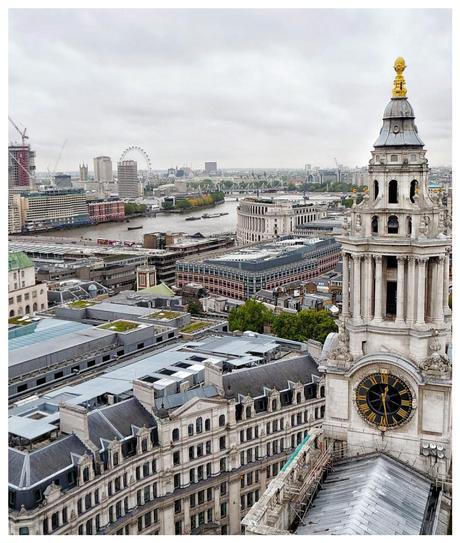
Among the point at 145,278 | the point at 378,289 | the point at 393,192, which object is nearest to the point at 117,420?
the point at 378,289

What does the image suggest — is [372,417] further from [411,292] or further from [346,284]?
[346,284]

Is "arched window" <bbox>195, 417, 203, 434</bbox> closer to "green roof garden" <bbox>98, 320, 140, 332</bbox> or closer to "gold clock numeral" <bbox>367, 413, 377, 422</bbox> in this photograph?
"gold clock numeral" <bbox>367, 413, 377, 422</bbox>

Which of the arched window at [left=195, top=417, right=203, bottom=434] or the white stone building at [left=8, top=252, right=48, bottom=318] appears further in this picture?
the white stone building at [left=8, top=252, right=48, bottom=318]

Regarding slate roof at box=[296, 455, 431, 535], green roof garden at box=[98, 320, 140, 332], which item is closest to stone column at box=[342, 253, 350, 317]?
slate roof at box=[296, 455, 431, 535]

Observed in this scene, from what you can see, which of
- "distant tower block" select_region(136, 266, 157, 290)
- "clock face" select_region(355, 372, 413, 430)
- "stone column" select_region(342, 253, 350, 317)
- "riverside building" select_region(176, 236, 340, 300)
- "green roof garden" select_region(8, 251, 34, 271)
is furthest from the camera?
"distant tower block" select_region(136, 266, 157, 290)

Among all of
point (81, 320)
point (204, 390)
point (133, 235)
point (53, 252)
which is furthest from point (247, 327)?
point (133, 235)

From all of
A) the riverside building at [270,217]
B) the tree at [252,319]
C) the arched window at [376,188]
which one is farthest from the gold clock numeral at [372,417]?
the riverside building at [270,217]
